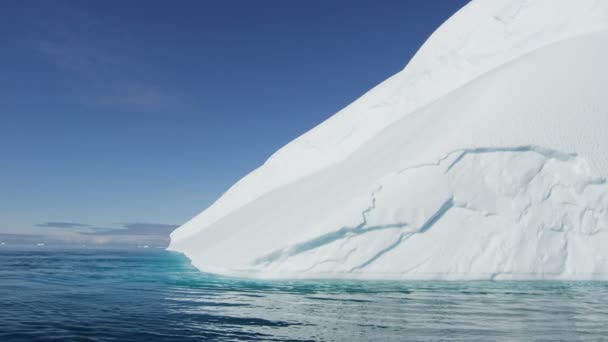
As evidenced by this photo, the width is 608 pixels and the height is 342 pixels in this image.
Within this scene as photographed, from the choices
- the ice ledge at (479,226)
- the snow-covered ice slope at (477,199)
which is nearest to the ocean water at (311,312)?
the ice ledge at (479,226)

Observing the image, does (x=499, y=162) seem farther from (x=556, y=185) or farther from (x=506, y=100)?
(x=506, y=100)

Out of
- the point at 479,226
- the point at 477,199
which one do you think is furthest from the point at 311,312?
the point at 477,199

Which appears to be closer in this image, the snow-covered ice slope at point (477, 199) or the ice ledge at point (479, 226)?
the ice ledge at point (479, 226)

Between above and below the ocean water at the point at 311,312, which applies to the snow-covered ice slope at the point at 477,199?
above

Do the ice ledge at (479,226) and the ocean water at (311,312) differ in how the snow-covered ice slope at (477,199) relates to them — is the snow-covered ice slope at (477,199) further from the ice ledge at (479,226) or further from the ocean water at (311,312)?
the ocean water at (311,312)

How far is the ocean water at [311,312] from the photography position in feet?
24.0

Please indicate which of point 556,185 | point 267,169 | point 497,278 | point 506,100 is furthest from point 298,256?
point 267,169

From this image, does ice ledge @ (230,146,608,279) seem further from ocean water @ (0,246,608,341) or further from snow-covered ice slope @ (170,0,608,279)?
ocean water @ (0,246,608,341)

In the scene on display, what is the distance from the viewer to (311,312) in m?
9.44

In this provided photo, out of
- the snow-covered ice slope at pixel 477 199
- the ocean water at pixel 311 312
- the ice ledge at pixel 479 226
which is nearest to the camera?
the ocean water at pixel 311 312

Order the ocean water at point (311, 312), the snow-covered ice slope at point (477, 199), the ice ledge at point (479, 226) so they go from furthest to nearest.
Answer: the snow-covered ice slope at point (477, 199) < the ice ledge at point (479, 226) < the ocean water at point (311, 312)

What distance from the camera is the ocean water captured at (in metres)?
7.32

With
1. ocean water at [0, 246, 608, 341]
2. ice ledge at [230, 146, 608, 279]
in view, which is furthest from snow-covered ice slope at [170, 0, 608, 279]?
ocean water at [0, 246, 608, 341]

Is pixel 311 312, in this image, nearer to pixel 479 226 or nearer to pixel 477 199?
pixel 479 226
